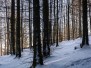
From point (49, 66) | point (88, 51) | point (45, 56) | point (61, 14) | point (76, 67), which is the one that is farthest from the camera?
point (61, 14)

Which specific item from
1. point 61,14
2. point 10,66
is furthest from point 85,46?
point 61,14

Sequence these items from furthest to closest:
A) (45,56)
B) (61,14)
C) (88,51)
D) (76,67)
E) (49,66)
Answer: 1. (61,14)
2. (45,56)
3. (88,51)
4. (49,66)
5. (76,67)

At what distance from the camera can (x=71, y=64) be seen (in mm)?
15023

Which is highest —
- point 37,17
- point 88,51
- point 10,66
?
point 37,17

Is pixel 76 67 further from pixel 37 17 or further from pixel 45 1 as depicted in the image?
pixel 45 1

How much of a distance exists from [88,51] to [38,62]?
4000 millimetres

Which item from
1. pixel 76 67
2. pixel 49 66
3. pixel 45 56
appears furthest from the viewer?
pixel 45 56

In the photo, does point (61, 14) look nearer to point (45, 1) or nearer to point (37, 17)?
point (45, 1)

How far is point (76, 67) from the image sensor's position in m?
14.4

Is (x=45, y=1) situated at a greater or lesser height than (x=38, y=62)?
greater

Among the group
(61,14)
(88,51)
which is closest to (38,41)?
(88,51)

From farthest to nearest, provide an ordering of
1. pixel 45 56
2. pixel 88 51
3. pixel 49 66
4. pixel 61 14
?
1. pixel 61 14
2. pixel 45 56
3. pixel 88 51
4. pixel 49 66

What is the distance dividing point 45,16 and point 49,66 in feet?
16.4

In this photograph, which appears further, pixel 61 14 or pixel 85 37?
pixel 61 14
